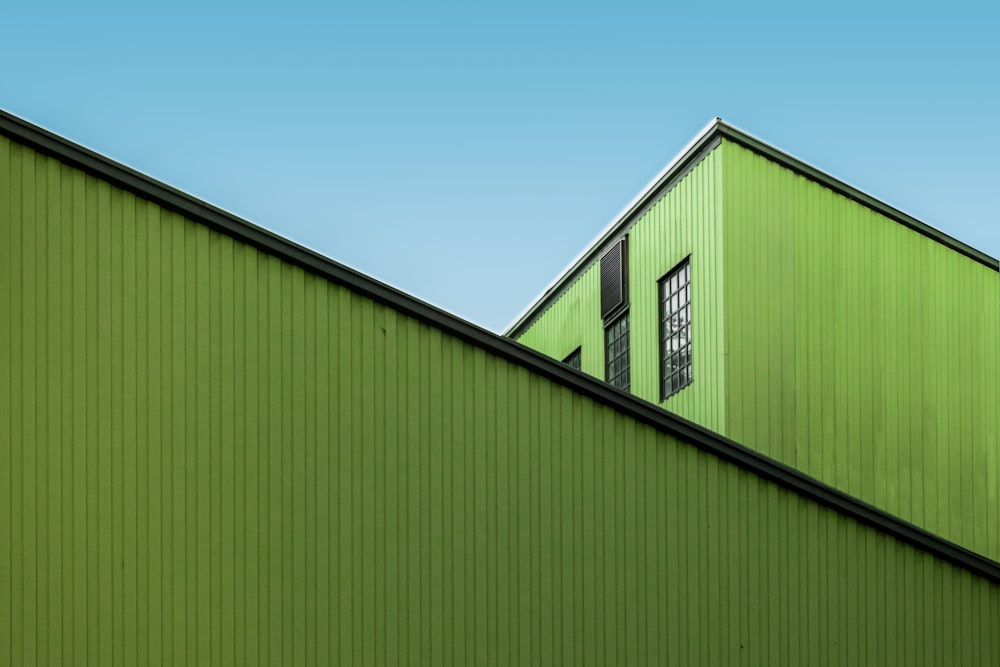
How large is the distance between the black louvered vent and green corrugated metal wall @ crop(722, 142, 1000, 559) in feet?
13.4

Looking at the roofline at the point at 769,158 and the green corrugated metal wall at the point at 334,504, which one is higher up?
the roofline at the point at 769,158

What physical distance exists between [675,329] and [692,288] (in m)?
0.99

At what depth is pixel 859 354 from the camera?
1939 centimetres

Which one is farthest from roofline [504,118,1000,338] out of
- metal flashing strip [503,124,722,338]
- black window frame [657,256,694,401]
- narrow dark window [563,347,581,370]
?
narrow dark window [563,347,581,370]

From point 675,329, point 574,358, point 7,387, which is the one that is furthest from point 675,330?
point 7,387

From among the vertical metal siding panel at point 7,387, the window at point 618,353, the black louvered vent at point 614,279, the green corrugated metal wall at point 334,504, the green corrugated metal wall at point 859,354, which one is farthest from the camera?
the window at point 618,353

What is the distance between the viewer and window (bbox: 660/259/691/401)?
20.4 meters

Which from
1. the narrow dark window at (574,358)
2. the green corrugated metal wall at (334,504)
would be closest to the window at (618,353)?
the narrow dark window at (574,358)

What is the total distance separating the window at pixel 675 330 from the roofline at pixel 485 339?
684cm

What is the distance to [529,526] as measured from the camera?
1305 centimetres

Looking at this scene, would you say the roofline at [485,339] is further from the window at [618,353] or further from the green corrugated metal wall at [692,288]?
the window at [618,353]

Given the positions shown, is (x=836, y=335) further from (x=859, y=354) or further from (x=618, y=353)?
(x=618, y=353)

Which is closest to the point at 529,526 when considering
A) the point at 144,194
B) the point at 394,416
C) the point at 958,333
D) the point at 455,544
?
the point at 455,544

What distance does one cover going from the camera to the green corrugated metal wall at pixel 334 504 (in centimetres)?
1221
